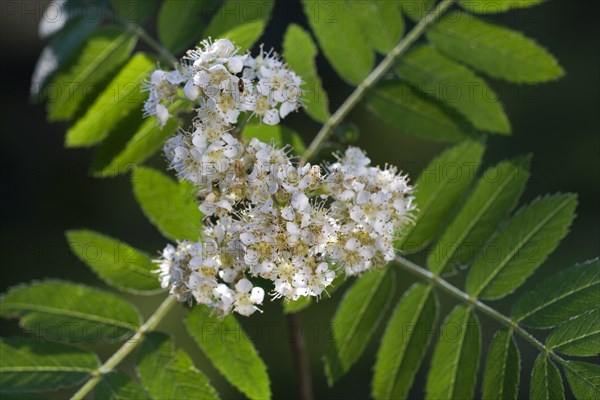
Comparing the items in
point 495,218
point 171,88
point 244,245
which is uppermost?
point 171,88

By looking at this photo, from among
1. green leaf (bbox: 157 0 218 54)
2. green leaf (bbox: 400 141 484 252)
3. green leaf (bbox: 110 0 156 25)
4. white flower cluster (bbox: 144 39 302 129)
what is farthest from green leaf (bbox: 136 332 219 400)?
green leaf (bbox: 110 0 156 25)

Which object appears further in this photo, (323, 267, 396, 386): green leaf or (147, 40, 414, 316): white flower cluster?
(323, 267, 396, 386): green leaf

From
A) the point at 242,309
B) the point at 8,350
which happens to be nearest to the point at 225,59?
the point at 242,309

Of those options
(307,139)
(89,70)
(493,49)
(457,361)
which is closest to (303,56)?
(493,49)

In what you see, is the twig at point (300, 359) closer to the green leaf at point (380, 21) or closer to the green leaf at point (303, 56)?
the green leaf at point (303, 56)

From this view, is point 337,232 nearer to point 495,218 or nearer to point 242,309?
point 242,309

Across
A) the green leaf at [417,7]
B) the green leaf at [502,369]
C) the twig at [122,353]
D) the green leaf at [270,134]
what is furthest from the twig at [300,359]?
the green leaf at [417,7]

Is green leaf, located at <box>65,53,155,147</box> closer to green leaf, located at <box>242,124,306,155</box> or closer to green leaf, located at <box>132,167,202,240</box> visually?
green leaf, located at <box>132,167,202,240</box>

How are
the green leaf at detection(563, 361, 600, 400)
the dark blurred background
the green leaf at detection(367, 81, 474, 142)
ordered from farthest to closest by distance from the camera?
the dark blurred background → the green leaf at detection(367, 81, 474, 142) → the green leaf at detection(563, 361, 600, 400)
